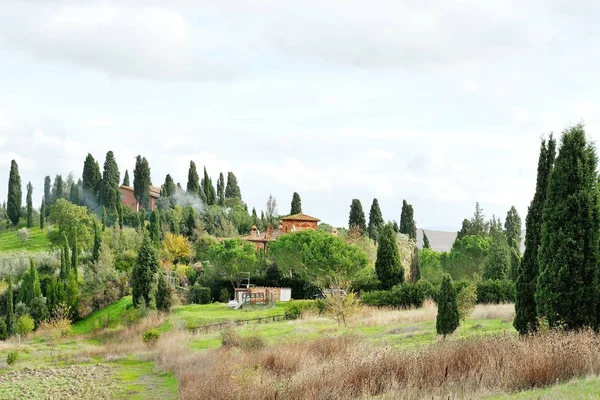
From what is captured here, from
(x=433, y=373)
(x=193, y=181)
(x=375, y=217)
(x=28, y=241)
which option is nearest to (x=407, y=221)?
(x=375, y=217)

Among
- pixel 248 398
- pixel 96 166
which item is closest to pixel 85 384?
pixel 248 398

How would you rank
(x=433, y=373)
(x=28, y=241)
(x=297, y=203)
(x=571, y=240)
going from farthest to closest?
(x=297, y=203)
(x=28, y=241)
(x=571, y=240)
(x=433, y=373)

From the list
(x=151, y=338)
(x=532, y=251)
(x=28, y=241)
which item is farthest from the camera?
(x=28, y=241)

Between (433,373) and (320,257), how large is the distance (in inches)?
1335

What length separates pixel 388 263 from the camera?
4281cm

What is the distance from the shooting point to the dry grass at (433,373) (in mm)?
11758

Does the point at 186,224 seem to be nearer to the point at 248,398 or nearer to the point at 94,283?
the point at 94,283

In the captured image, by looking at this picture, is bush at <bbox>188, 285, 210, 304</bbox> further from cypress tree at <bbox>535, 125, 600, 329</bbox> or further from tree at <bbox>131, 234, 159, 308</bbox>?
cypress tree at <bbox>535, 125, 600, 329</bbox>

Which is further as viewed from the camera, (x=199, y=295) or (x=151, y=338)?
(x=199, y=295)

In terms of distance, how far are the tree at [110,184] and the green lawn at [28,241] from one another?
26.7ft

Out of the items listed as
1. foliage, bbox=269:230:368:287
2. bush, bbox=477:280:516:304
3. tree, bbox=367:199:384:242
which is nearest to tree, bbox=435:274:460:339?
bush, bbox=477:280:516:304

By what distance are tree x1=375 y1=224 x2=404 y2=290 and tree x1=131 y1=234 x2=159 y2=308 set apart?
48.6 feet

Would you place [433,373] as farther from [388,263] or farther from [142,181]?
[142,181]

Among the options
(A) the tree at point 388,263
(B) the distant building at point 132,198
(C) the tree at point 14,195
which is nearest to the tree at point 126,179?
(B) the distant building at point 132,198
